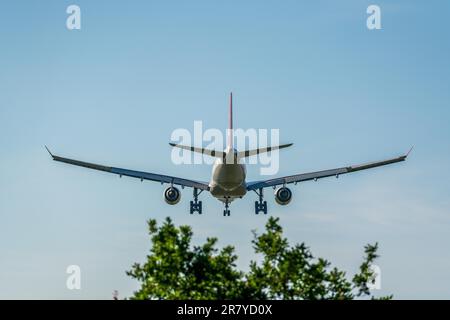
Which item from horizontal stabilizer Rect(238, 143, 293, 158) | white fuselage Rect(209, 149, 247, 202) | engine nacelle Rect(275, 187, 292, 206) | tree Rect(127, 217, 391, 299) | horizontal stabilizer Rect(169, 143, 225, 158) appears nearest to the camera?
tree Rect(127, 217, 391, 299)

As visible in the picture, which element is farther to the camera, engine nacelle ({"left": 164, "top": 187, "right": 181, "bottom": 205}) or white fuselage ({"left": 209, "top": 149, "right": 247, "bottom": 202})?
engine nacelle ({"left": 164, "top": 187, "right": 181, "bottom": 205})

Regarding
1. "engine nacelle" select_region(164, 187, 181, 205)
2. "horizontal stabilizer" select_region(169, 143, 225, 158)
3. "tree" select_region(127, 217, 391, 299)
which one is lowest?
"tree" select_region(127, 217, 391, 299)

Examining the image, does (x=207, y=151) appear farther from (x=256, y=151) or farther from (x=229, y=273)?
(x=229, y=273)

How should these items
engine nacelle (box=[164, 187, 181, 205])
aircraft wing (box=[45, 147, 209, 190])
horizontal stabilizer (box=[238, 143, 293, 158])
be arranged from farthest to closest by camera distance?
aircraft wing (box=[45, 147, 209, 190]), engine nacelle (box=[164, 187, 181, 205]), horizontal stabilizer (box=[238, 143, 293, 158])

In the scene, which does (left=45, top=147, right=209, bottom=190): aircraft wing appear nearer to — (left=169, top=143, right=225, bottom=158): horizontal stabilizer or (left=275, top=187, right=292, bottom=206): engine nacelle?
(left=275, top=187, right=292, bottom=206): engine nacelle

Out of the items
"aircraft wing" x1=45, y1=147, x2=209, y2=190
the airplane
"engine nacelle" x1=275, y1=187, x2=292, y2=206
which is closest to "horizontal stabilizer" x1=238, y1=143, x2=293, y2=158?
the airplane

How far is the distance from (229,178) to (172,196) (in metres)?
11.5

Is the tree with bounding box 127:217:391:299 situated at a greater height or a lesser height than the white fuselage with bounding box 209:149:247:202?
lesser

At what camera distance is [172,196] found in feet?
307

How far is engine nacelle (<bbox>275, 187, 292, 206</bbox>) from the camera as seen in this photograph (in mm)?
94812

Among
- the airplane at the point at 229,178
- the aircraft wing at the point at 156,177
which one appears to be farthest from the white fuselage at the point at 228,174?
the aircraft wing at the point at 156,177
